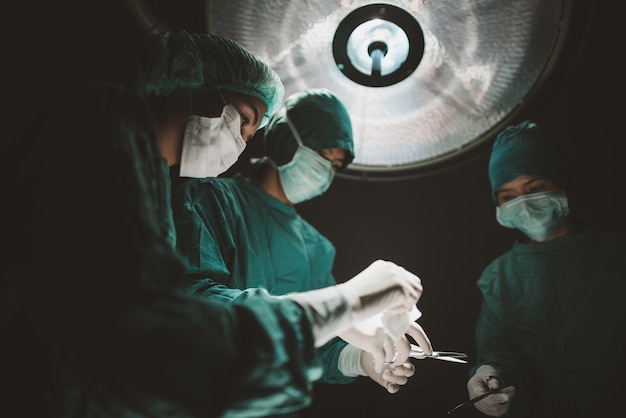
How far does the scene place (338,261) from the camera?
2.30 m

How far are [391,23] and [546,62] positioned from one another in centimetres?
42

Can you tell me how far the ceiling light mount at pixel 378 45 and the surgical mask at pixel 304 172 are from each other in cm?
55

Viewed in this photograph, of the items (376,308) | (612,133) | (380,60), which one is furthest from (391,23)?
(612,133)

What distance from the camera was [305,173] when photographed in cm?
169

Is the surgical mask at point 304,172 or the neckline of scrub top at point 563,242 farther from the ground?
the surgical mask at point 304,172

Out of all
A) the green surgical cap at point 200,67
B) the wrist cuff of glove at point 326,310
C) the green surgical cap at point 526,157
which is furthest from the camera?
the green surgical cap at point 526,157

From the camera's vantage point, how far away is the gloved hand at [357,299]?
2.46 feet

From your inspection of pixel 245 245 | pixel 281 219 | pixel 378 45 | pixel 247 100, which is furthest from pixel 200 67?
pixel 281 219

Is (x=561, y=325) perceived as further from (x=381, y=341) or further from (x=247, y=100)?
(x=247, y=100)

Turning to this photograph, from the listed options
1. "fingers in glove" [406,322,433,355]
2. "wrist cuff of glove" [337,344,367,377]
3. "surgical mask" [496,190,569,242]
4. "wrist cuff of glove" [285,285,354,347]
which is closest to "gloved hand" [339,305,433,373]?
"fingers in glove" [406,322,433,355]

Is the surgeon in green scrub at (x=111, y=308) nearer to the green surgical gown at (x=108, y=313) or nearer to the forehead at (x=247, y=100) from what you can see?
the green surgical gown at (x=108, y=313)

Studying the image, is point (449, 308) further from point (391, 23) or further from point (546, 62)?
point (391, 23)

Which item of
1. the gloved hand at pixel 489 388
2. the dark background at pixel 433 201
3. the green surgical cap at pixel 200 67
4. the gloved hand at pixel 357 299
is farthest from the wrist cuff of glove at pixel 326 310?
the gloved hand at pixel 489 388

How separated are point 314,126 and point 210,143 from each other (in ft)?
2.10
